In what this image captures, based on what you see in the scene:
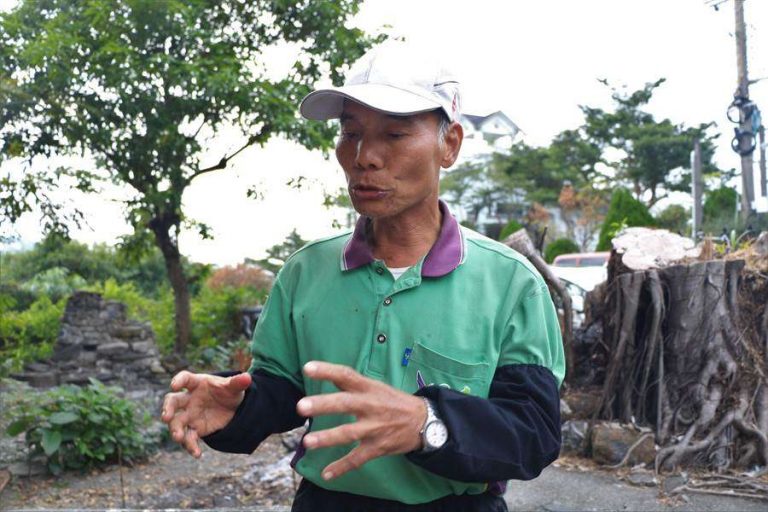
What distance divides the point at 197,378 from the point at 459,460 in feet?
1.83

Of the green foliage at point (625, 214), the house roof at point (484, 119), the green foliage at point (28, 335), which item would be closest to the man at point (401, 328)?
the green foliage at point (28, 335)

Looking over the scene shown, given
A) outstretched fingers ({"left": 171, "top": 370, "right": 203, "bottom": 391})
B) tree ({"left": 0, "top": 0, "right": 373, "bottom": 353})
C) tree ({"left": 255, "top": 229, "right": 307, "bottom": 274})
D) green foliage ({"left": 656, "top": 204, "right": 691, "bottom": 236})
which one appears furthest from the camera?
green foliage ({"left": 656, "top": 204, "right": 691, "bottom": 236})

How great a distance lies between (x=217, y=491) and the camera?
220 inches

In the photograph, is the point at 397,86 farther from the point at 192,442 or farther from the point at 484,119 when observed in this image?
the point at 484,119

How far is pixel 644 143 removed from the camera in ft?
107

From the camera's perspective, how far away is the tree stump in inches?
216

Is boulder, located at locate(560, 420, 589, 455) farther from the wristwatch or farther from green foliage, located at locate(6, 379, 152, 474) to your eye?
the wristwatch

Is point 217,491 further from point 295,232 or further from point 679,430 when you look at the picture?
point 295,232

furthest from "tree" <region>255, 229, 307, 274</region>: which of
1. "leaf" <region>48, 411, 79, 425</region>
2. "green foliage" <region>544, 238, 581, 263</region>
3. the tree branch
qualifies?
"leaf" <region>48, 411, 79, 425</region>

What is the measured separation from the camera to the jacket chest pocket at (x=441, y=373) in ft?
5.28

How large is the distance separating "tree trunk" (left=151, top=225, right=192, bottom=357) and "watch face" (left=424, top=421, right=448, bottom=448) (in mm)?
9494

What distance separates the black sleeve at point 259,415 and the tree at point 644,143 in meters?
32.9

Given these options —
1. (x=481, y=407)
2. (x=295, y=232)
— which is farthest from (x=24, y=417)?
(x=295, y=232)

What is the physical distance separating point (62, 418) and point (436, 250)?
4.85m
